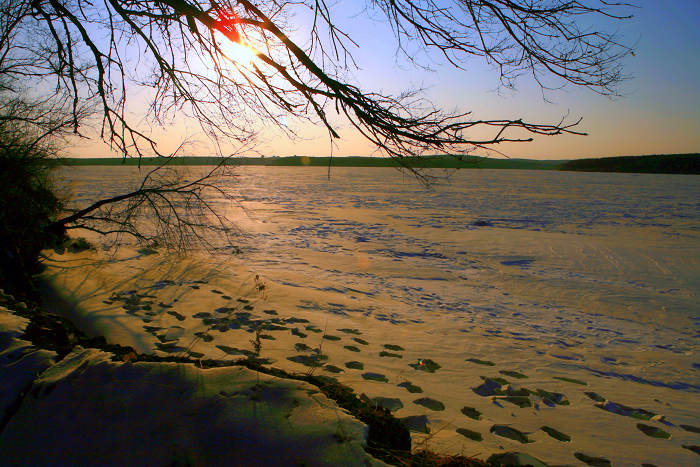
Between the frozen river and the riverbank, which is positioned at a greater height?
the riverbank

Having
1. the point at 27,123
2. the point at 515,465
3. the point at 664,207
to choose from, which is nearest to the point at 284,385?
the point at 515,465

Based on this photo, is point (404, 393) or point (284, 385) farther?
point (404, 393)

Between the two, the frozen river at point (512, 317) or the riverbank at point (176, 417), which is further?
the frozen river at point (512, 317)

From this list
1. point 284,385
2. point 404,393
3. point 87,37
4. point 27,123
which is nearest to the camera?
point 284,385

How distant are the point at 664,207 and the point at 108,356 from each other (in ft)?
77.5

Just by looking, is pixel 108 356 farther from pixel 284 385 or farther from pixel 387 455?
pixel 387 455

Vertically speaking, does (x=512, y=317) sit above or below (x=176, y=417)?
below

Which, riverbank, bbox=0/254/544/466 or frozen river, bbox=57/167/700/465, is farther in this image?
frozen river, bbox=57/167/700/465

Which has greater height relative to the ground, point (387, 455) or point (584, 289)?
point (387, 455)

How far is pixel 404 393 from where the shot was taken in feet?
11.0

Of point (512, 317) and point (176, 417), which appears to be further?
point (512, 317)

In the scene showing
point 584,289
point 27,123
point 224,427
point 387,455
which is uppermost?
point 27,123

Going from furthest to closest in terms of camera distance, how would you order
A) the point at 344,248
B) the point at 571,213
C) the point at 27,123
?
1. the point at 571,213
2. the point at 344,248
3. the point at 27,123

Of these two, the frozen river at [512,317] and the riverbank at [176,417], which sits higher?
the riverbank at [176,417]
